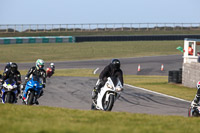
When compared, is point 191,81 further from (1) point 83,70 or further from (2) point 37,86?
(1) point 83,70

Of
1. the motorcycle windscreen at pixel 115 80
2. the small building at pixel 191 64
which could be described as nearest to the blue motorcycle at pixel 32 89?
the motorcycle windscreen at pixel 115 80

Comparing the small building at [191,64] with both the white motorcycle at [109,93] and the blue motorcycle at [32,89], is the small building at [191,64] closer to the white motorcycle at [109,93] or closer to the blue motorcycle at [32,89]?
the white motorcycle at [109,93]

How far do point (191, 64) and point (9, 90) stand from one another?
14504 mm

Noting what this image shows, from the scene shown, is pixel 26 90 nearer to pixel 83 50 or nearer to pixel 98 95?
pixel 98 95

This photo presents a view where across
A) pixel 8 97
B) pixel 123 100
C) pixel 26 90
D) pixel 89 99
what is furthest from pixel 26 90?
pixel 123 100

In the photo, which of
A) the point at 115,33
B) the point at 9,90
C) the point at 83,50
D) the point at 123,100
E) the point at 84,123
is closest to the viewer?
the point at 84,123

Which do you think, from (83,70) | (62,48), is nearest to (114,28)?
(62,48)

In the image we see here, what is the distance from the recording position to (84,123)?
9211 millimetres

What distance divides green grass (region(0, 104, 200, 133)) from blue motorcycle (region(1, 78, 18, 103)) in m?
2.20

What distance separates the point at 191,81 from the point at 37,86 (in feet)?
44.9

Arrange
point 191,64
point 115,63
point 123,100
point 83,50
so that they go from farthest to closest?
point 83,50 < point 191,64 < point 123,100 < point 115,63

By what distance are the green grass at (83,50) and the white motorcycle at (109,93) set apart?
127 ft

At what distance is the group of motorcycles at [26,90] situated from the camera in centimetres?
1431

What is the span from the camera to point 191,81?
2597 centimetres
